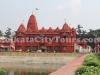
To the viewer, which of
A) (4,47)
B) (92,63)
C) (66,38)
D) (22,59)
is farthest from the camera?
(4,47)

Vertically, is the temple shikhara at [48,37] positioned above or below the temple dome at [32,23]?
below

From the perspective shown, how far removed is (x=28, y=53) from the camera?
43375mm

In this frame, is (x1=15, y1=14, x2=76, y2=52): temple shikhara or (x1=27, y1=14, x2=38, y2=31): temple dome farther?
(x1=27, y1=14, x2=38, y2=31): temple dome

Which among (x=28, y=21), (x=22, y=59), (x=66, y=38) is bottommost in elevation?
(x=22, y=59)

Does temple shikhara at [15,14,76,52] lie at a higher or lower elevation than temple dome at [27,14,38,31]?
lower

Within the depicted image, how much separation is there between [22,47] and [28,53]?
7872mm

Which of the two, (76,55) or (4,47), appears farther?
(4,47)

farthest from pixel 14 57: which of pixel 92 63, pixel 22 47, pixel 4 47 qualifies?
pixel 92 63

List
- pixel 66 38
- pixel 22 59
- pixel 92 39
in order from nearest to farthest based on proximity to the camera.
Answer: pixel 22 59 < pixel 66 38 < pixel 92 39

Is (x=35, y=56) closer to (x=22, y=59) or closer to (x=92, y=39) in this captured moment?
(x=22, y=59)

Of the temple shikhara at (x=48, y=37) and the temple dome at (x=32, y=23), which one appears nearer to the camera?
the temple shikhara at (x=48, y=37)

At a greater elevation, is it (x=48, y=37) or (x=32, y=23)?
(x=32, y=23)

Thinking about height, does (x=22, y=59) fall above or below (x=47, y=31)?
below

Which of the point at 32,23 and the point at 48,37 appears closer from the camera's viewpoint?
the point at 48,37
